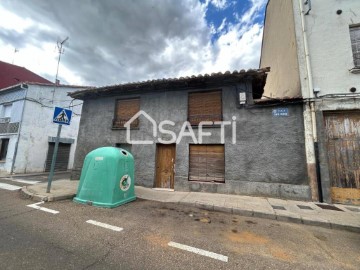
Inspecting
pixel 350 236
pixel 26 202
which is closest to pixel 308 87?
pixel 350 236

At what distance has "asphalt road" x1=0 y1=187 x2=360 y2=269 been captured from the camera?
2.54m

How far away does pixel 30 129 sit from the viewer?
12578 mm

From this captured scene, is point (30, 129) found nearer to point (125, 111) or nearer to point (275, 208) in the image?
point (125, 111)

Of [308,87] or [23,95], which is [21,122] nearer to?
[23,95]

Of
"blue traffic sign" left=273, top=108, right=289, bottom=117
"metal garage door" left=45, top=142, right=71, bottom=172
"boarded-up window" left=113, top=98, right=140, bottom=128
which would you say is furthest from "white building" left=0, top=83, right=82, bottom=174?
"blue traffic sign" left=273, top=108, right=289, bottom=117

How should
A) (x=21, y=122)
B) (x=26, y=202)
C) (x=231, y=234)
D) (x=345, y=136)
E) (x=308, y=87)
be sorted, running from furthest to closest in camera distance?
(x=21, y=122)
(x=308, y=87)
(x=345, y=136)
(x=26, y=202)
(x=231, y=234)

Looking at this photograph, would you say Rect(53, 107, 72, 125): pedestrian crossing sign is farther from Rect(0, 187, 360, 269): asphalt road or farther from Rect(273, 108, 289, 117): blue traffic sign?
Rect(273, 108, 289, 117): blue traffic sign

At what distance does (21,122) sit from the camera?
1220cm

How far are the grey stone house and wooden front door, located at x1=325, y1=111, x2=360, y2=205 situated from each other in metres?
0.98

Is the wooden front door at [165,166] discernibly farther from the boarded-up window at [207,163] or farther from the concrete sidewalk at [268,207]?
the concrete sidewalk at [268,207]

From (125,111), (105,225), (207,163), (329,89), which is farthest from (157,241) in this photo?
(329,89)

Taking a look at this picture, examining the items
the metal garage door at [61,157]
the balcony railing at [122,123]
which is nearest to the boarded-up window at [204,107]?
the balcony railing at [122,123]

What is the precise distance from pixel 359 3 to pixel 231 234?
31.6ft

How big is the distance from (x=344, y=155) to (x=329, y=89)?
95.6 inches
